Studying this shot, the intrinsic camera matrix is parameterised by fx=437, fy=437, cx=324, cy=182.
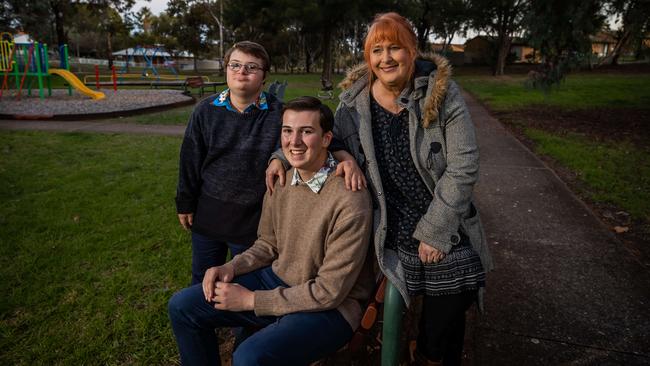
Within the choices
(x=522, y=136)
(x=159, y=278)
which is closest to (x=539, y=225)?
(x=159, y=278)

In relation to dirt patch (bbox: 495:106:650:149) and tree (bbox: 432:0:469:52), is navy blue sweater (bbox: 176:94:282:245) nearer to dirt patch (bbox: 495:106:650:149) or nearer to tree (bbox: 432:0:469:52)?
dirt patch (bbox: 495:106:650:149)

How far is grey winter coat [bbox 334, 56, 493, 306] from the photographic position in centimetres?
202

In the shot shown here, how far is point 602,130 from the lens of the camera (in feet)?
33.1

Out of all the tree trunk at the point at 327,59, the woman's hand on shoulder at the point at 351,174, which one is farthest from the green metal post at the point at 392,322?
the tree trunk at the point at 327,59

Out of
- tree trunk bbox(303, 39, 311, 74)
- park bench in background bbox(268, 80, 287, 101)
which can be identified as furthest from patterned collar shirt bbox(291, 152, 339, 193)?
tree trunk bbox(303, 39, 311, 74)

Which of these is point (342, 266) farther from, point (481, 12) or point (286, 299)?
point (481, 12)

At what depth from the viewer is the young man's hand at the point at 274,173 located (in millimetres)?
2223

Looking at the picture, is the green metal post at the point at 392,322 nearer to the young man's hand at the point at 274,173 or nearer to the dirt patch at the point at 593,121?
the young man's hand at the point at 274,173

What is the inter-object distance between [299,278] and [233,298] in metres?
0.33

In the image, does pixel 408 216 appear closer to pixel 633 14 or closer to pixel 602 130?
pixel 602 130

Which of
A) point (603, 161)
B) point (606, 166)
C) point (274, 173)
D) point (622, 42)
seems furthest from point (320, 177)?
point (622, 42)

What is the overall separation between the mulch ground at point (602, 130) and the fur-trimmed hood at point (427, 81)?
3003mm

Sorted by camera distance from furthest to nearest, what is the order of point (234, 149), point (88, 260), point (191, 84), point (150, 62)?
point (150, 62), point (191, 84), point (88, 260), point (234, 149)

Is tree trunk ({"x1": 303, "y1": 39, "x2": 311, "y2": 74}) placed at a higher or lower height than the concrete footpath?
higher
